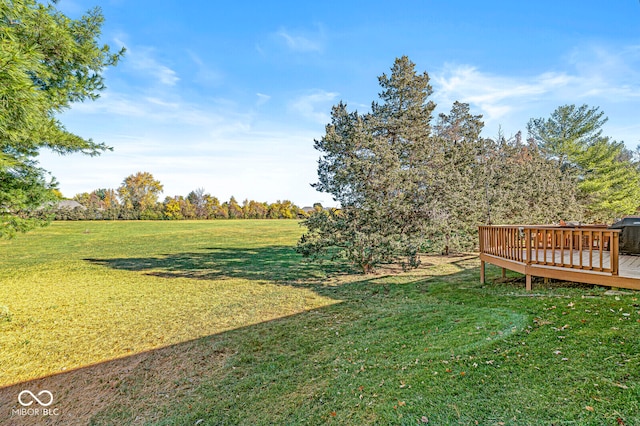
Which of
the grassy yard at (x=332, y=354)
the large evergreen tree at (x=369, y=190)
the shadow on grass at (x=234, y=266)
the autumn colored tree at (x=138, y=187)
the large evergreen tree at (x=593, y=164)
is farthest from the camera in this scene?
the autumn colored tree at (x=138, y=187)

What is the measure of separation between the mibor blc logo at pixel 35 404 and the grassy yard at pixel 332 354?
0.25ft

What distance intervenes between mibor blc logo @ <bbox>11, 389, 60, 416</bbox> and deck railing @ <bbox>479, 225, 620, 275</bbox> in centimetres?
771

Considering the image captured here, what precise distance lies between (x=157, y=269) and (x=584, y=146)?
2828 centimetres

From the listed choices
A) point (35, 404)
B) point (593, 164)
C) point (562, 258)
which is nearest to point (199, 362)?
point (35, 404)

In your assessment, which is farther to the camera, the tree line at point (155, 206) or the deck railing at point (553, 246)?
the tree line at point (155, 206)

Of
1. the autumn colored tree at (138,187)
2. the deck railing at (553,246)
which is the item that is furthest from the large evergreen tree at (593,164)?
the autumn colored tree at (138,187)

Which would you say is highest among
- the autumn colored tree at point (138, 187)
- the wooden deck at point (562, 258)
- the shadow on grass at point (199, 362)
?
the autumn colored tree at point (138, 187)

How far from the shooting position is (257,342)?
5195 millimetres

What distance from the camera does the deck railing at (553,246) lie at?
15.8 ft

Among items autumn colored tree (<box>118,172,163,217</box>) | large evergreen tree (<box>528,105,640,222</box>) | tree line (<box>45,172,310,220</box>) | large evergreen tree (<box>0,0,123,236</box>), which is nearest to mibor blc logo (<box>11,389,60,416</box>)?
large evergreen tree (<box>0,0,123,236</box>)

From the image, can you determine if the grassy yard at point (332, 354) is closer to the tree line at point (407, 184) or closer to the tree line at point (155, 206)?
the tree line at point (407, 184)

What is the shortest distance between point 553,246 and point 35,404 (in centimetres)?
827

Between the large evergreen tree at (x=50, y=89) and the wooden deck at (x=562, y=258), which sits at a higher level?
the large evergreen tree at (x=50, y=89)

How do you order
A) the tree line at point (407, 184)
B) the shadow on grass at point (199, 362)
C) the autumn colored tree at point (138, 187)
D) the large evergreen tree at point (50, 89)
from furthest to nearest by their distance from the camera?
the autumn colored tree at point (138, 187), the tree line at point (407, 184), the large evergreen tree at point (50, 89), the shadow on grass at point (199, 362)
